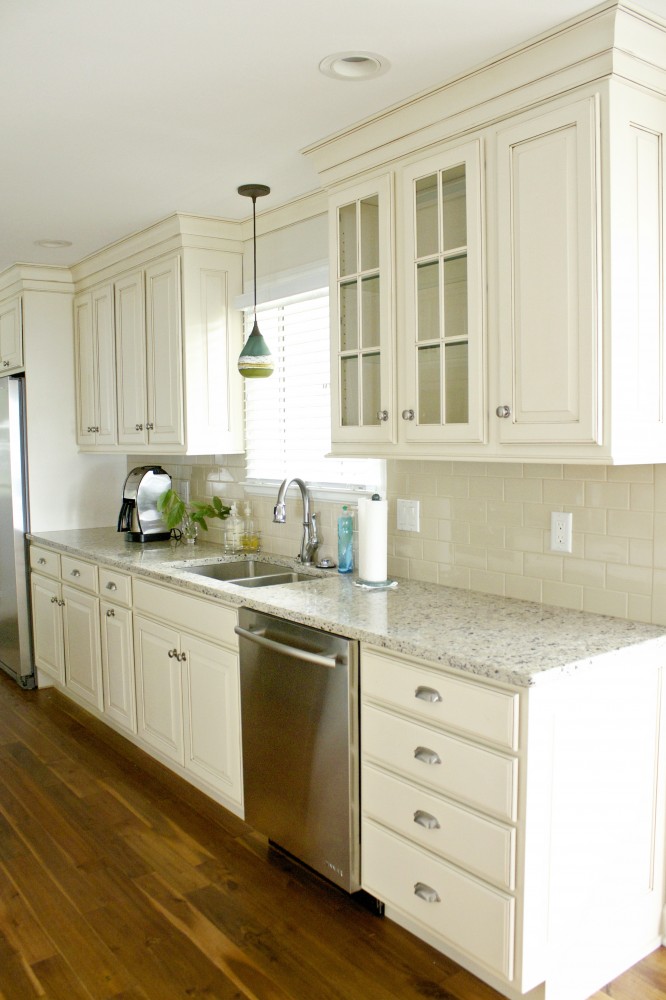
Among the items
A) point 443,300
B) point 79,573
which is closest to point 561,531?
point 443,300

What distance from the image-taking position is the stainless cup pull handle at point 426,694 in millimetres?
2033


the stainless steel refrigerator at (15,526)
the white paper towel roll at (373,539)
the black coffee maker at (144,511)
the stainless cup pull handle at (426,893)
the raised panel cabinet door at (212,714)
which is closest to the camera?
the stainless cup pull handle at (426,893)

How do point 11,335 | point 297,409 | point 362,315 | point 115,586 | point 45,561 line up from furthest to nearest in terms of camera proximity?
point 11,335, point 45,561, point 115,586, point 297,409, point 362,315

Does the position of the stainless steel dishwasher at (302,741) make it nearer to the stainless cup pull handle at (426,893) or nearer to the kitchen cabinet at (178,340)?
the stainless cup pull handle at (426,893)

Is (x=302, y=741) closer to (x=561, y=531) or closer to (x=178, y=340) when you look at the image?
(x=561, y=531)

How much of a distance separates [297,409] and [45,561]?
1815 mm

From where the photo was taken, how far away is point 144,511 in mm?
4266

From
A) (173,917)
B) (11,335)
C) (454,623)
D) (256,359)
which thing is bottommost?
(173,917)

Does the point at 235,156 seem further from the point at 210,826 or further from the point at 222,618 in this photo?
the point at 210,826

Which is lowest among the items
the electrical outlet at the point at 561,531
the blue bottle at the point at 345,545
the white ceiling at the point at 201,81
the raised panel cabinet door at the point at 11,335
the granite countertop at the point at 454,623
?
the granite countertop at the point at 454,623

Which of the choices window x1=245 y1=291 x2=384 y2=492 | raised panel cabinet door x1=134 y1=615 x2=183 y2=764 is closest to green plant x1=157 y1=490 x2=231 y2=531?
window x1=245 y1=291 x2=384 y2=492

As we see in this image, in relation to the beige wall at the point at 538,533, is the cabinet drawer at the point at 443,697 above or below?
below

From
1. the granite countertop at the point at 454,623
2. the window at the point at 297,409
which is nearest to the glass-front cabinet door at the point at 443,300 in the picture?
the granite countertop at the point at 454,623

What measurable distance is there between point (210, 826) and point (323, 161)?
241 centimetres
